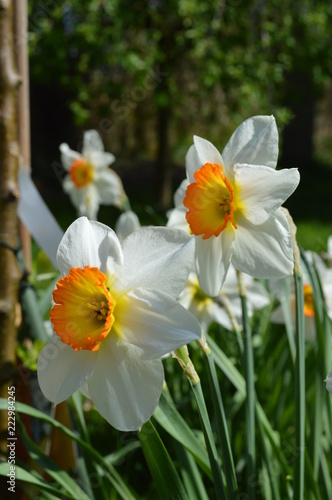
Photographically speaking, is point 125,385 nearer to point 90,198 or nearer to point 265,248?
point 265,248

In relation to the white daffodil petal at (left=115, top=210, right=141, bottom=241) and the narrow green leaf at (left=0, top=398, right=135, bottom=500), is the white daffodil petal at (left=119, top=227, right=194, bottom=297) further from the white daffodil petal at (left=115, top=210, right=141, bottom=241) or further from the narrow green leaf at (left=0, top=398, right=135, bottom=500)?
the white daffodil petal at (left=115, top=210, right=141, bottom=241)

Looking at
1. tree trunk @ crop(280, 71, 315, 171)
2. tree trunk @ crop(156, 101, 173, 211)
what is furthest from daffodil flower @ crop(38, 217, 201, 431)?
tree trunk @ crop(280, 71, 315, 171)

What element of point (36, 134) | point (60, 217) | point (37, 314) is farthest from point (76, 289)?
point (36, 134)

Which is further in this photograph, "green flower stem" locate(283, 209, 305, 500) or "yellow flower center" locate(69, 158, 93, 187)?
"yellow flower center" locate(69, 158, 93, 187)

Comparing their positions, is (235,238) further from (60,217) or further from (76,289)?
(60,217)

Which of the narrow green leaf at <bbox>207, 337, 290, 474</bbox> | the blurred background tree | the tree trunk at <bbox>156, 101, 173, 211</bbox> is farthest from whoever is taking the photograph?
the tree trunk at <bbox>156, 101, 173, 211</bbox>

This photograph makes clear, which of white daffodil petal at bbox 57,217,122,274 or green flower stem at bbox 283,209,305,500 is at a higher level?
white daffodil petal at bbox 57,217,122,274

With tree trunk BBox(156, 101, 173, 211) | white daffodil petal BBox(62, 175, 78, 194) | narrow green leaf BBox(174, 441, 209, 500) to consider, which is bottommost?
tree trunk BBox(156, 101, 173, 211)
